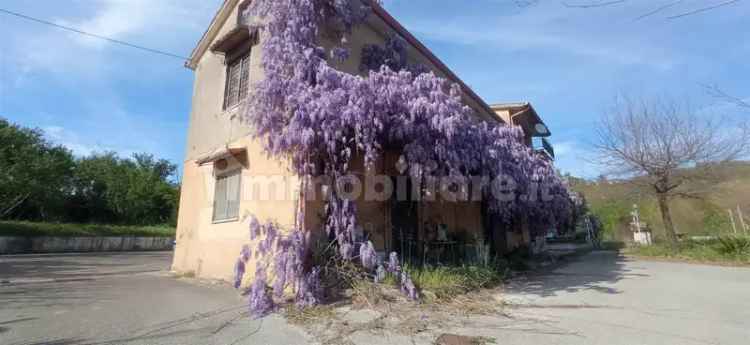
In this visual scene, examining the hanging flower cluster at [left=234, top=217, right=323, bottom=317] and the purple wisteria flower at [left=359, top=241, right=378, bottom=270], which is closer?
the hanging flower cluster at [left=234, top=217, right=323, bottom=317]

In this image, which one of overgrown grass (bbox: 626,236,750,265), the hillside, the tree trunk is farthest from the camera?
the hillside

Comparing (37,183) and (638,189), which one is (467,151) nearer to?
(638,189)

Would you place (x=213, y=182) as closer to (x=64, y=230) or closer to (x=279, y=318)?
(x=279, y=318)

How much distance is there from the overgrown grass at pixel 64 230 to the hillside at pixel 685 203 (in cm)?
2794

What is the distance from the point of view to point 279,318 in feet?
15.5

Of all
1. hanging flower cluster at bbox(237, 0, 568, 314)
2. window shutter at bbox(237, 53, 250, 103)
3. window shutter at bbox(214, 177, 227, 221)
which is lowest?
window shutter at bbox(214, 177, 227, 221)

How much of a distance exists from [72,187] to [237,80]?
2996 cm

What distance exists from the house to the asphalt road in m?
1.27

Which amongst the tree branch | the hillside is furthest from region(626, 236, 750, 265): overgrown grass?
the tree branch

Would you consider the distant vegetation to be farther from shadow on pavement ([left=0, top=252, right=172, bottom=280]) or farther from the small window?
the small window

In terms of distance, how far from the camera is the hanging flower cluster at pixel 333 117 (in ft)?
17.9

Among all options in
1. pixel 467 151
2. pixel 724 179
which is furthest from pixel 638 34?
pixel 724 179

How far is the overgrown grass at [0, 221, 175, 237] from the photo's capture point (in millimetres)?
18516

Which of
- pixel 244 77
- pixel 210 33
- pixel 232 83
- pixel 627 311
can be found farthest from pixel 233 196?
pixel 627 311
